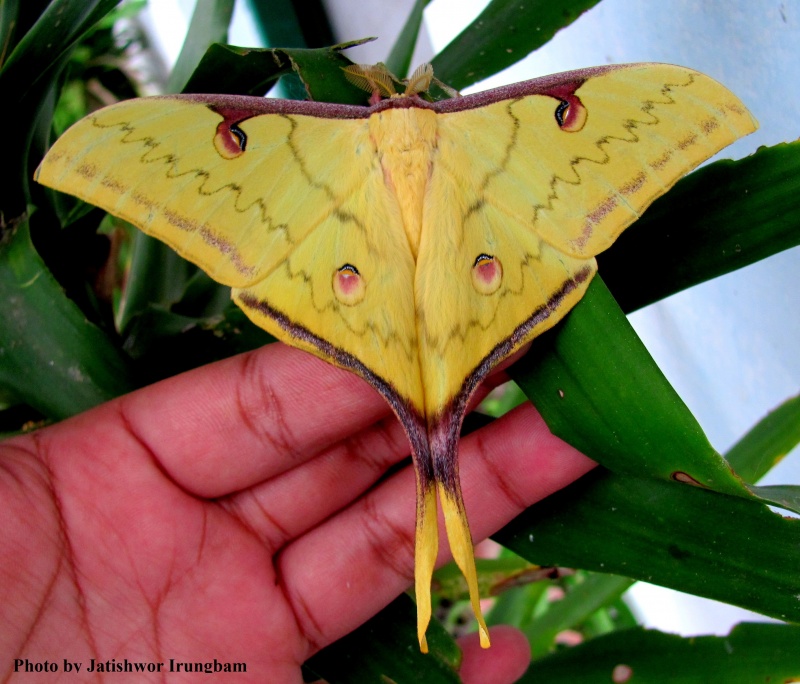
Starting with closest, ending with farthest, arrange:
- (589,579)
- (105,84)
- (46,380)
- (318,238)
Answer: (318,238), (46,380), (589,579), (105,84)

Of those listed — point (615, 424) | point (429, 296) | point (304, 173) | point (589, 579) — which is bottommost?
point (589, 579)

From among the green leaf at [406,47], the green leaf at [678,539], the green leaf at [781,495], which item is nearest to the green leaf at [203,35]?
the green leaf at [406,47]

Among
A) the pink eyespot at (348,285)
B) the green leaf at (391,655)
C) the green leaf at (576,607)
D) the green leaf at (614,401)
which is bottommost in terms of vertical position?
the green leaf at (576,607)

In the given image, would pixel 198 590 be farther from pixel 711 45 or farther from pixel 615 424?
pixel 711 45

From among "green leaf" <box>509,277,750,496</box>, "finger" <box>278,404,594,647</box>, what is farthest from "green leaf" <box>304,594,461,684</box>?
"green leaf" <box>509,277,750,496</box>

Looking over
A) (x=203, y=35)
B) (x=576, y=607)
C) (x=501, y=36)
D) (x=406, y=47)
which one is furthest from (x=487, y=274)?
(x=576, y=607)

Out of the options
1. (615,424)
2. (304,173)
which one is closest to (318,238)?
(304,173)

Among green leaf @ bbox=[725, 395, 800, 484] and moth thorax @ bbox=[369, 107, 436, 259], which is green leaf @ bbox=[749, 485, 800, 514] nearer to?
green leaf @ bbox=[725, 395, 800, 484]

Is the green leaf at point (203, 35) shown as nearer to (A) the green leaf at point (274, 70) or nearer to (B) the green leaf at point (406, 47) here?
(A) the green leaf at point (274, 70)
